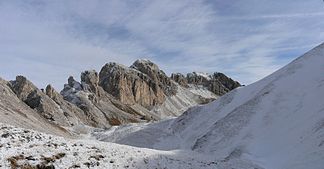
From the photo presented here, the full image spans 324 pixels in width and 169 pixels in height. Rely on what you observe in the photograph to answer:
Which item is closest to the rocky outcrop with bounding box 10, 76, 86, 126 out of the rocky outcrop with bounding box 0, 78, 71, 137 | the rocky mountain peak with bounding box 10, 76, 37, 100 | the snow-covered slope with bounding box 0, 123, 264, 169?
the rocky mountain peak with bounding box 10, 76, 37, 100

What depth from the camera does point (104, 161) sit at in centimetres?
2517

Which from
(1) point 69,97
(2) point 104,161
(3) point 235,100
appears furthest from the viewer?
(1) point 69,97

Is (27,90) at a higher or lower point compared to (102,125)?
higher

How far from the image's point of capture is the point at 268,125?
49.4 meters

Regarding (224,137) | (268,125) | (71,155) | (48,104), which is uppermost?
(48,104)

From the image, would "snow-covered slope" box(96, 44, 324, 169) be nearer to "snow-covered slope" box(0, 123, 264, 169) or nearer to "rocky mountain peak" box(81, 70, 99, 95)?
"snow-covered slope" box(0, 123, 264, 169)

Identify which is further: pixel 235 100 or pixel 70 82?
pixel 70 82

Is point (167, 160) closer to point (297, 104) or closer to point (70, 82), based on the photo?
point (297, 104)

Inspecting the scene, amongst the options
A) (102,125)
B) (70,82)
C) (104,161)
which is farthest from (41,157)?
(70,82)

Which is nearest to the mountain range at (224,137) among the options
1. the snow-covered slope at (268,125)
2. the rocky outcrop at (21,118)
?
the snow-covered slope at (268,125)

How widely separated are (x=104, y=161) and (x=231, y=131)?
30.8 metres

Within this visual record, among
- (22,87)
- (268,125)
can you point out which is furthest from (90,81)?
(268,125)

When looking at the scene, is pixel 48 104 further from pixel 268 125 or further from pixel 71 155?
pixel 71 155

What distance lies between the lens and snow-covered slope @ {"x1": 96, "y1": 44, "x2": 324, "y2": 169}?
122 ft
